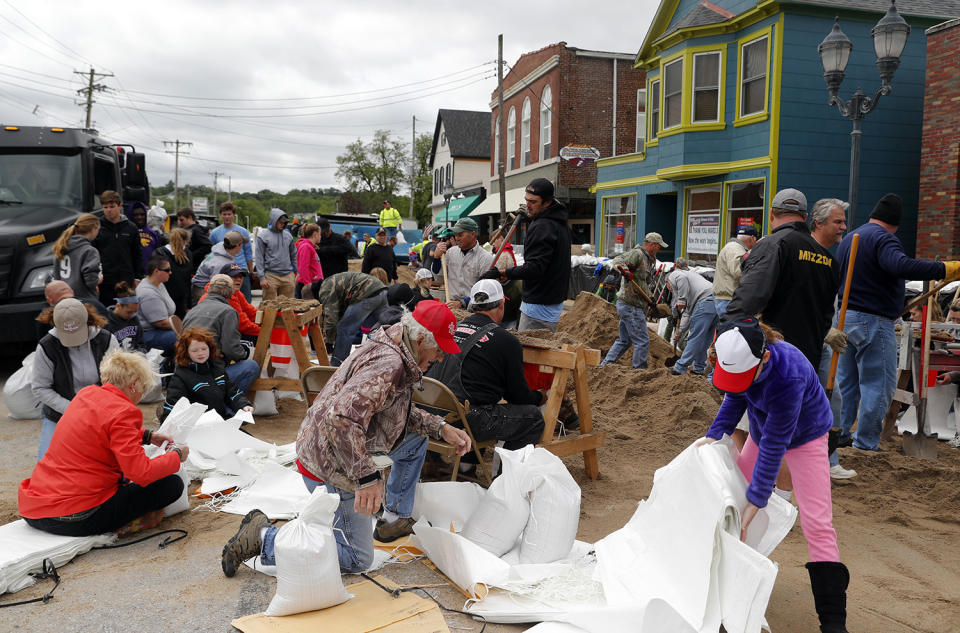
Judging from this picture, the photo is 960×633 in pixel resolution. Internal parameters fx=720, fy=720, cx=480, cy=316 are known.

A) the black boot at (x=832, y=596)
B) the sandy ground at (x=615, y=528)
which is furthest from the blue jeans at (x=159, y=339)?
the black boot at (x=832, y=596)

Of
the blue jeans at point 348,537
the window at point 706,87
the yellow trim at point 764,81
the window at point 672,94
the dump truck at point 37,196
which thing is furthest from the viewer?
the window at point 672,94

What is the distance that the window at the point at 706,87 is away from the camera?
16578 mm

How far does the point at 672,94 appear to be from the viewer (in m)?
17.5

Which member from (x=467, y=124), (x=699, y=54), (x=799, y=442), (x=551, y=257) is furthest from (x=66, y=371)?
(x=467, y=124)

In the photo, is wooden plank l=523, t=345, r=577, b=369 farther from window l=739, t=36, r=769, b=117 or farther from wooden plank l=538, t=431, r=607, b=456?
window l=739, t=36, r=769, b=117

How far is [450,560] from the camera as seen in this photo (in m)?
3.58

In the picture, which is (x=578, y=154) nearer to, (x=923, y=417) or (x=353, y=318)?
(x=353, y=318)

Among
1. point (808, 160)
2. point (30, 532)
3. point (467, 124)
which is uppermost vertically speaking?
point (467, 124)

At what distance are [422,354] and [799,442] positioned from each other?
1766mm

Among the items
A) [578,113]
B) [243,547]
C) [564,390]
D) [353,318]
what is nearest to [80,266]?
[353,318]

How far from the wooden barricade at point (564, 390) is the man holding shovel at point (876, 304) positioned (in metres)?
2.10

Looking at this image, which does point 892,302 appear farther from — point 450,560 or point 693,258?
point 693,258

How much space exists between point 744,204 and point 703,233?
140 centimetres

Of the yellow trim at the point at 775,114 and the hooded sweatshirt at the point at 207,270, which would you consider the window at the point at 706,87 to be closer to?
the yellow trim at the point at 775,114
